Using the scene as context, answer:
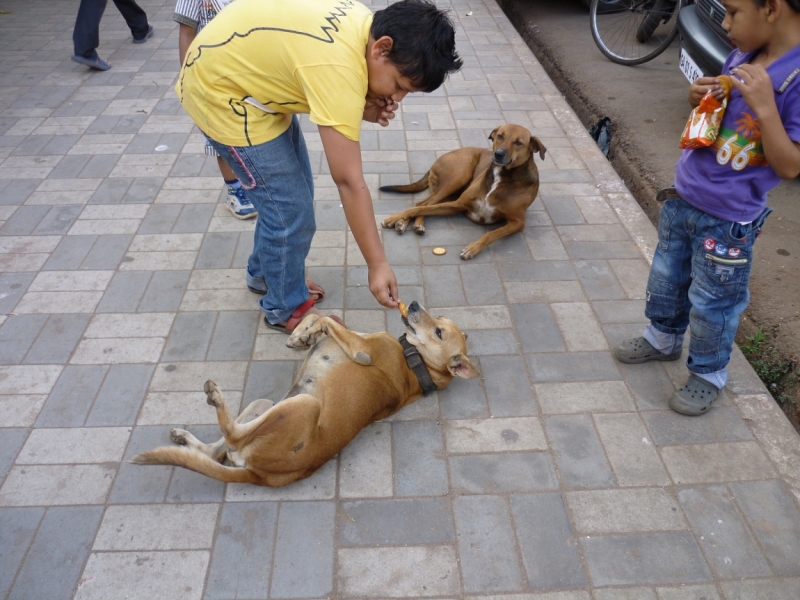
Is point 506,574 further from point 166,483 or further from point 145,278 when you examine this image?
point 145,278

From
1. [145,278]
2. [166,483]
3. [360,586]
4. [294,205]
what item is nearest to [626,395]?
[360,586]

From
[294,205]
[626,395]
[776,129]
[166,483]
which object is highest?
[776,129]

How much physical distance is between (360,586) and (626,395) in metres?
1.67

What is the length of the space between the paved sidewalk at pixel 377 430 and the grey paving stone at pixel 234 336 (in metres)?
0.02

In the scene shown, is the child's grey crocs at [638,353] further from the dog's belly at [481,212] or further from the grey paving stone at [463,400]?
the dog's belly at [481,212]

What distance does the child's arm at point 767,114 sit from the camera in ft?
7.40

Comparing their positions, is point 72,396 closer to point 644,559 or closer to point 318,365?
point 318,365

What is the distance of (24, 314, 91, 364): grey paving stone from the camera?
3.29 meters

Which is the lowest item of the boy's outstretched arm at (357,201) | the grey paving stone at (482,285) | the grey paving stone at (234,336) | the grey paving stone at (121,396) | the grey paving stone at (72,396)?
the grey paving stone at (482,285)

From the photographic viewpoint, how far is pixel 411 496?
264 cm

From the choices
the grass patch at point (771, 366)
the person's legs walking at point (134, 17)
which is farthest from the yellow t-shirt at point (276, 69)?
the person's legs walking at point (134, 17)

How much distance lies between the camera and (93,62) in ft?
22.3

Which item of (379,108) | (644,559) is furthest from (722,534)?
(379,108)

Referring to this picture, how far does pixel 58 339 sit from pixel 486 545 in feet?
8.51
